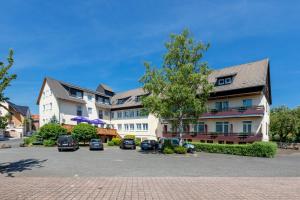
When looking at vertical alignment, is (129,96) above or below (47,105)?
above

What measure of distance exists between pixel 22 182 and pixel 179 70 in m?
20.7

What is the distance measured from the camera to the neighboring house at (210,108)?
107ft

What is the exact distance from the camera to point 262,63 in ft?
118

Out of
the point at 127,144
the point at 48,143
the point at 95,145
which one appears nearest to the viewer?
the point at 95,145

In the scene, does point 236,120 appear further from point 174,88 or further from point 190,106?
point 174,88

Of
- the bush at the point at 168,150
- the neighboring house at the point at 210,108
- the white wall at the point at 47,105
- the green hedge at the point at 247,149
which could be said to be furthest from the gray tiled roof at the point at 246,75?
the white wall at the point at 47,105

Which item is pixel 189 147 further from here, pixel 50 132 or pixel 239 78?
pixel 50 132

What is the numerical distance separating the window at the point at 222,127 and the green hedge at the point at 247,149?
6.62 meters

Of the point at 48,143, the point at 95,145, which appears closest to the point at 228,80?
the point at 95,145

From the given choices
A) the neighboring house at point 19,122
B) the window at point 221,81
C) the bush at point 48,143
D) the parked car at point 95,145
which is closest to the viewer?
the parked car at point 95,145

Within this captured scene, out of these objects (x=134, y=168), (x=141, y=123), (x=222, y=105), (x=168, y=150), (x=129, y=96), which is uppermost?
(x=129, y=96)

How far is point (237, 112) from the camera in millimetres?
33469

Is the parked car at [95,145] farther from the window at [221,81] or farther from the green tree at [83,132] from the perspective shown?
the window at [221,81]

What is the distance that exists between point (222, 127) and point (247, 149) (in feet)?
31.5
